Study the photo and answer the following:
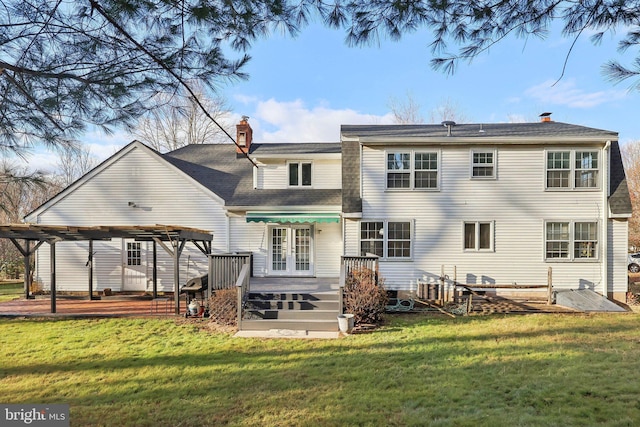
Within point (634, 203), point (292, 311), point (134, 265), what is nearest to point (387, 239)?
point (292, 311)

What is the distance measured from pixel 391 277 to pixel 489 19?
993 centimetres

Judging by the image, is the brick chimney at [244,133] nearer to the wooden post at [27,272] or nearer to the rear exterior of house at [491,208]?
the rear exterior of house at [491,208]

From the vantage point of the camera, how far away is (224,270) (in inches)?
410

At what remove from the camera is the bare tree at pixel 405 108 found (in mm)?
31953

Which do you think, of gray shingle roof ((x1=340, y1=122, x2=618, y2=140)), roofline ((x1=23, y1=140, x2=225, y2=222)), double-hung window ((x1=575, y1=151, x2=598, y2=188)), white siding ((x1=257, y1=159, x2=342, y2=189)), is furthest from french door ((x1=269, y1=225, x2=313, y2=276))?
double-hung window ((x1=575, y1=151, x2=598, y2=188))

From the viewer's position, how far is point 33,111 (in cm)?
518

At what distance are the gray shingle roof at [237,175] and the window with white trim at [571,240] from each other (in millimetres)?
8263

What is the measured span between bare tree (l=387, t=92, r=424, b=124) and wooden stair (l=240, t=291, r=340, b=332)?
83.6 feet

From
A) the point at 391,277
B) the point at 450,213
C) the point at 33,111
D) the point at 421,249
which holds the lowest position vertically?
the point at 391,277

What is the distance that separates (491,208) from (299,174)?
8.02 metres

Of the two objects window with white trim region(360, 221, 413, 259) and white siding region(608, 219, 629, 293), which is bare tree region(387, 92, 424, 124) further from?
white siding region(608, 219, 629, 293)

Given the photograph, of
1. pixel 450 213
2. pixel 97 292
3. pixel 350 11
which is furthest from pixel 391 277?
pixel 97 292

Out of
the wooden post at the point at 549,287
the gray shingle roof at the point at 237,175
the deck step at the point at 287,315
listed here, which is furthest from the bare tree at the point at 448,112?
the deck step at the point at 287,315

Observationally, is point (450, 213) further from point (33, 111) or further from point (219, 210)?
point (33, 111)
